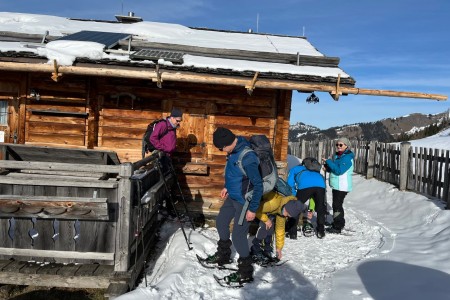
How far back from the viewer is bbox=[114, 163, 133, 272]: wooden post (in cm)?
441

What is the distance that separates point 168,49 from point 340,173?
4726 mm

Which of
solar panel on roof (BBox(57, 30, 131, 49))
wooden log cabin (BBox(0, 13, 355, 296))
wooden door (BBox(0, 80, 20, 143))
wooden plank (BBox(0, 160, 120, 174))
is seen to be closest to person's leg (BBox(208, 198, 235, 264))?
wooden log cabin (BBox(0, 13, 355, 296))

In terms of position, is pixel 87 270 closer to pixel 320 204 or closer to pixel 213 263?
pixel 213 263

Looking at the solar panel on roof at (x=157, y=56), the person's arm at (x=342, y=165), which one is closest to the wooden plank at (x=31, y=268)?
the solar panel on roof at (x=157, y=56)

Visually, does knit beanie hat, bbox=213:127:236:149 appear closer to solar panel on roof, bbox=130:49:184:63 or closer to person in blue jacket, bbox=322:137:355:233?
solar panel on roof, bbox=130:49:184:63

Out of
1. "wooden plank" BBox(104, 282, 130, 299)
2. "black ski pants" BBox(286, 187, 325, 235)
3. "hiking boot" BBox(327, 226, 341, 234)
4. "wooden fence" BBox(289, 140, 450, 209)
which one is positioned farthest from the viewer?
"wooden fence" BBox(289, 140, 450, 209)

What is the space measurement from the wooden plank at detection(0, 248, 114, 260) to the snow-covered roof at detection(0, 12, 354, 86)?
11.7 ft

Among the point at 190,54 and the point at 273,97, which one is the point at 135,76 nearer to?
the point at 190,54

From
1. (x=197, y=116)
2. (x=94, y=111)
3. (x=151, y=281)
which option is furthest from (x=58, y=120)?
(x=151, y=281)

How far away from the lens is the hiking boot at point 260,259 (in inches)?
220

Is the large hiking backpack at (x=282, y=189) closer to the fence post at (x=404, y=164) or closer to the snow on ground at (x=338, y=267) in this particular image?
the snow on ground at (x=338, y=267)

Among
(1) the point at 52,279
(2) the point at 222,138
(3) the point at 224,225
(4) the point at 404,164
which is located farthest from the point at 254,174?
(4) the point at 404,164

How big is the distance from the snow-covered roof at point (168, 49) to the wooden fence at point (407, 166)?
4.28 meters

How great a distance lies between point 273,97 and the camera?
8117 millimetres
